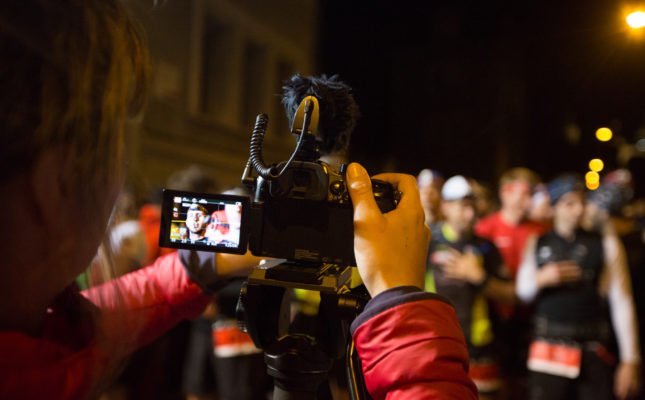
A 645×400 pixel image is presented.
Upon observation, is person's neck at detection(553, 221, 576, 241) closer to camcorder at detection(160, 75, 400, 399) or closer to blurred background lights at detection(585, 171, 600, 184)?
blurred background lights at detection(585, 171, 600, 184)

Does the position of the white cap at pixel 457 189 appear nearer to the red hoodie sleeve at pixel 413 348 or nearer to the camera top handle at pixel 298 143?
the camera top handle at pixel 298 143

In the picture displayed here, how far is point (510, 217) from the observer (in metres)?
4.18

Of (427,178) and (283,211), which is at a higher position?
(427,178)

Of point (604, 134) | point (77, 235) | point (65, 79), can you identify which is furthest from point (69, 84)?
point (604, 134)

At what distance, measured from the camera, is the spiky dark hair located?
1106 mm

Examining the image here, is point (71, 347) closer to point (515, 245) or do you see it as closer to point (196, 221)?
point (196, 221)

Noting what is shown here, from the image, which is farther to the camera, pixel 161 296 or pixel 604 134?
pixel 604 134

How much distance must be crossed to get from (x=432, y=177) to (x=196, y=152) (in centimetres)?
463

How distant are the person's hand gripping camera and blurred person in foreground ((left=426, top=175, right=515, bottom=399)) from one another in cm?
210

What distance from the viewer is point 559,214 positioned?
3117mm

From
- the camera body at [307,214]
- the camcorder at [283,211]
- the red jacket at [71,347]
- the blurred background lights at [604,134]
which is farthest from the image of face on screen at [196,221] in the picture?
the blurred background lights at [604,134]

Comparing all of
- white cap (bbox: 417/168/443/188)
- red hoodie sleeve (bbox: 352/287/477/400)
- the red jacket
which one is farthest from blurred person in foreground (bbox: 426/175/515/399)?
the red jacket

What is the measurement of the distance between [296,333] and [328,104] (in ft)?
1.76

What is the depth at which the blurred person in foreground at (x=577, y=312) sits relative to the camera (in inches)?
108
